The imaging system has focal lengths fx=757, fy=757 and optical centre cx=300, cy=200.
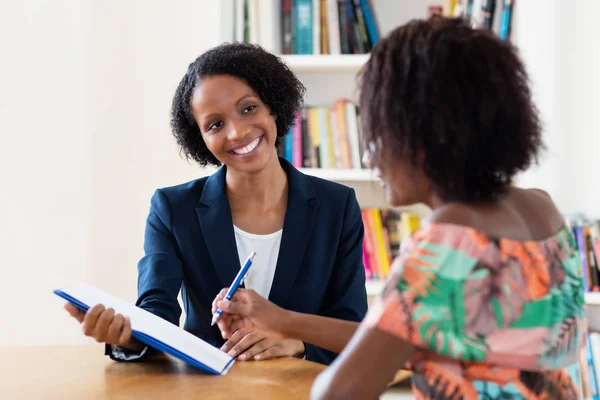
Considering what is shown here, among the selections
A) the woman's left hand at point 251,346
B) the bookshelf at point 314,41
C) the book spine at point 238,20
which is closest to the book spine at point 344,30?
the bookshelf at point 314,41

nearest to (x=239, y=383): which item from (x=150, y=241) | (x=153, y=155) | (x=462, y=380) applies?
(x=462, y=380)

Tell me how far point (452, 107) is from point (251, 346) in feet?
2.45

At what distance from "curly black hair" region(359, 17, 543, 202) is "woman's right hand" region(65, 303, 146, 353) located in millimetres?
655

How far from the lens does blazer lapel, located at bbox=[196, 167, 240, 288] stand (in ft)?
5.74

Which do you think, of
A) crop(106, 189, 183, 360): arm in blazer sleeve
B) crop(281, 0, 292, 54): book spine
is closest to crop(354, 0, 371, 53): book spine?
crop(281, 0, 292, 54): book spine

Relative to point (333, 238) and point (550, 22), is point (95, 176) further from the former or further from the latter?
point (550, 22)

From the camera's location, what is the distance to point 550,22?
2.58 m

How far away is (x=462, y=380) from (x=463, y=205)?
0.68ft

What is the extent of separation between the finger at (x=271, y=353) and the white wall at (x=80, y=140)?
147cm

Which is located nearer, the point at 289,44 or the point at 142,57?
the point at 289,44

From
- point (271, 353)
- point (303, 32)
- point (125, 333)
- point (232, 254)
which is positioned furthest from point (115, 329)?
point (303, 32)

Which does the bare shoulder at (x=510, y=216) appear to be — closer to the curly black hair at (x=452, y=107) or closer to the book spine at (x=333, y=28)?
the curly black hair at (x=452, y=107)

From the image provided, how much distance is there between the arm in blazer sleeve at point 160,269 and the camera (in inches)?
64.7

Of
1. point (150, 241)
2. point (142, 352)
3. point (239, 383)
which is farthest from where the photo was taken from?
point (150, 241)
